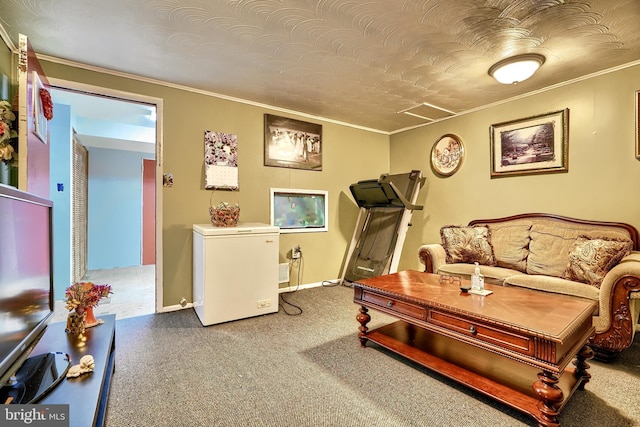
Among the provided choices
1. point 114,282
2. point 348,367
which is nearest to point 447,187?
point 348,367

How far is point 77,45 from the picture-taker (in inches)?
88.8

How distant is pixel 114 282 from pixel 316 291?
294 centimetres

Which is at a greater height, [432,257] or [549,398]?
[432,257]

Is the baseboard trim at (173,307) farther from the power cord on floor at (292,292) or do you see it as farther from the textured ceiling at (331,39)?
the textured ceiling at (331,39)

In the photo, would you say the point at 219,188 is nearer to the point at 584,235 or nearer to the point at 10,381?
the point at 10,381

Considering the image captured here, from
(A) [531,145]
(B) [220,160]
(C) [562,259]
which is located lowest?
(C) [562,259]

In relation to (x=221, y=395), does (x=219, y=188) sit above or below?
above

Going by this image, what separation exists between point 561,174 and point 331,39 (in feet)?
8.92

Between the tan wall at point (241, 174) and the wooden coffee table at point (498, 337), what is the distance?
4.96 ft

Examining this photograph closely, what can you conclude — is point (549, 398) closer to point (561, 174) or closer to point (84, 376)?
point (84, 376)

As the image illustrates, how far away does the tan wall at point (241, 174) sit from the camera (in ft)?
9.78

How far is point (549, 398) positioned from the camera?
1330mm

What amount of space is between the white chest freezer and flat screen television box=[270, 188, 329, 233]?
79cm

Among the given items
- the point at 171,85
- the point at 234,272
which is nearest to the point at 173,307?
the point at 234,272
